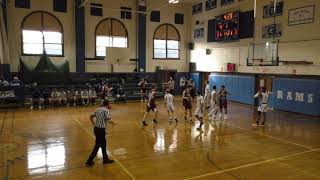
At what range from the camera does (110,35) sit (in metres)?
23.5

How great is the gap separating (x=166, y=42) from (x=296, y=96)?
1242 cm

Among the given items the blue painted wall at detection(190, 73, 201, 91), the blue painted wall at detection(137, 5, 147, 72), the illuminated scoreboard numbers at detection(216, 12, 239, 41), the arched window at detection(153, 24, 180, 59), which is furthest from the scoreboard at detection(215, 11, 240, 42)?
the blue painted wall at detection(137, 5, 147, 72)

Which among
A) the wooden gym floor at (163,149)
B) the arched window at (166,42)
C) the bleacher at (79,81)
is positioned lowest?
the wooden gym floor at (163,149)

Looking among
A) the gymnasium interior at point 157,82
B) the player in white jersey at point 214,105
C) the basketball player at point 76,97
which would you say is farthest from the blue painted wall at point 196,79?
the basketball player at point 76,97

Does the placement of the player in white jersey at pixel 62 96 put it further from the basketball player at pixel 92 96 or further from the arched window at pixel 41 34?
the arched window at pixel 41 34

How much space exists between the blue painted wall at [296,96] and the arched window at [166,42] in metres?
10.3

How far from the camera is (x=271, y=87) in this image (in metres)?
18.8

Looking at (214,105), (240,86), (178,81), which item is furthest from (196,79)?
(214,105)

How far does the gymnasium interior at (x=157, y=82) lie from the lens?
821 centimetres

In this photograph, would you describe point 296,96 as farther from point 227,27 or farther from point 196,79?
point 196,79

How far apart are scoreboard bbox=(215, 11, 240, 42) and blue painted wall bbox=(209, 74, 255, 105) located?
288 cm

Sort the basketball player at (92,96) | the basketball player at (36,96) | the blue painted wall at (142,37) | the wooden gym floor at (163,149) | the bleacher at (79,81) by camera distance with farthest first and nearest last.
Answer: the blue painted wall at (142,37) < the basketball player at (92,96) < the bleacher at (79,81) < the basketball player at (36,96) < the wooden gym floor at (163,149)

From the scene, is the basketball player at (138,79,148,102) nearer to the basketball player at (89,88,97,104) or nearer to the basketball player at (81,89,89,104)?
the basketball player at (89,88,97,104)

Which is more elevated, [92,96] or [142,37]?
[142,37]
